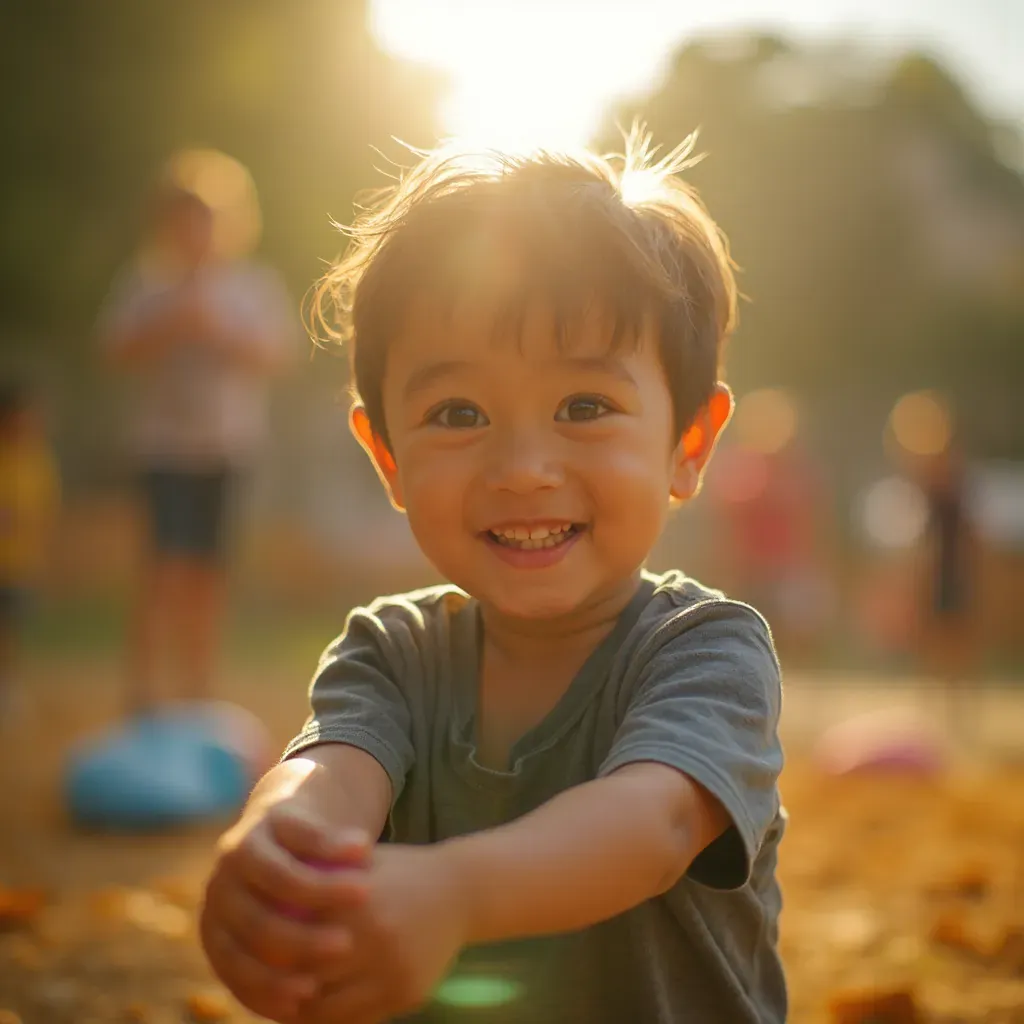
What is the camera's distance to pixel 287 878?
1533 millimetres

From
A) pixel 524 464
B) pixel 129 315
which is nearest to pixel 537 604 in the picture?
pixel 524 464

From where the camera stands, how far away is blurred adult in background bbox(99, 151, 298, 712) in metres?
6.12

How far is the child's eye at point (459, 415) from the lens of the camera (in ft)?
6.88

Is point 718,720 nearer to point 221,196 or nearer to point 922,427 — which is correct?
point 221,196

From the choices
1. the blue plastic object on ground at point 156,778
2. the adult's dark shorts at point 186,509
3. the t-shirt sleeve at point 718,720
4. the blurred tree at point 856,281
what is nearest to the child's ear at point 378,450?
the t-shirt sleeve at point 718,720

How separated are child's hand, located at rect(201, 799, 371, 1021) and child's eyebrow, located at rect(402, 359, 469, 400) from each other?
0.74 meters

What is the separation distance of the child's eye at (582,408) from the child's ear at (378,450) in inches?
14.9

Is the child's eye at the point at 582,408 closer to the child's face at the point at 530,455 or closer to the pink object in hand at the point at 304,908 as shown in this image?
the child's face at the point at 530,455

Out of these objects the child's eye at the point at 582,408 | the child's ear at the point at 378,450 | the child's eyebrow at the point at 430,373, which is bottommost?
the child's eye at the point at 582,408

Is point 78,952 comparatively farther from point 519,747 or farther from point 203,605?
point 203,605

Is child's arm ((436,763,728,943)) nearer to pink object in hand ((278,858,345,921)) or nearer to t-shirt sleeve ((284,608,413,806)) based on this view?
pink object in hand ((278,858,345,921))

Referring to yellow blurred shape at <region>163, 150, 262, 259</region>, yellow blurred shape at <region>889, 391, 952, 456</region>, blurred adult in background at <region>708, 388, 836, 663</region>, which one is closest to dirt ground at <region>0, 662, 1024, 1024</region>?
yellow blurred shape at <region>163, 150, 262, 259</region>

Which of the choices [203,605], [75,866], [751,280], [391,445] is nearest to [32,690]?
[203,605]

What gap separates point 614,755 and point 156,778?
Result: 12.4 feet
